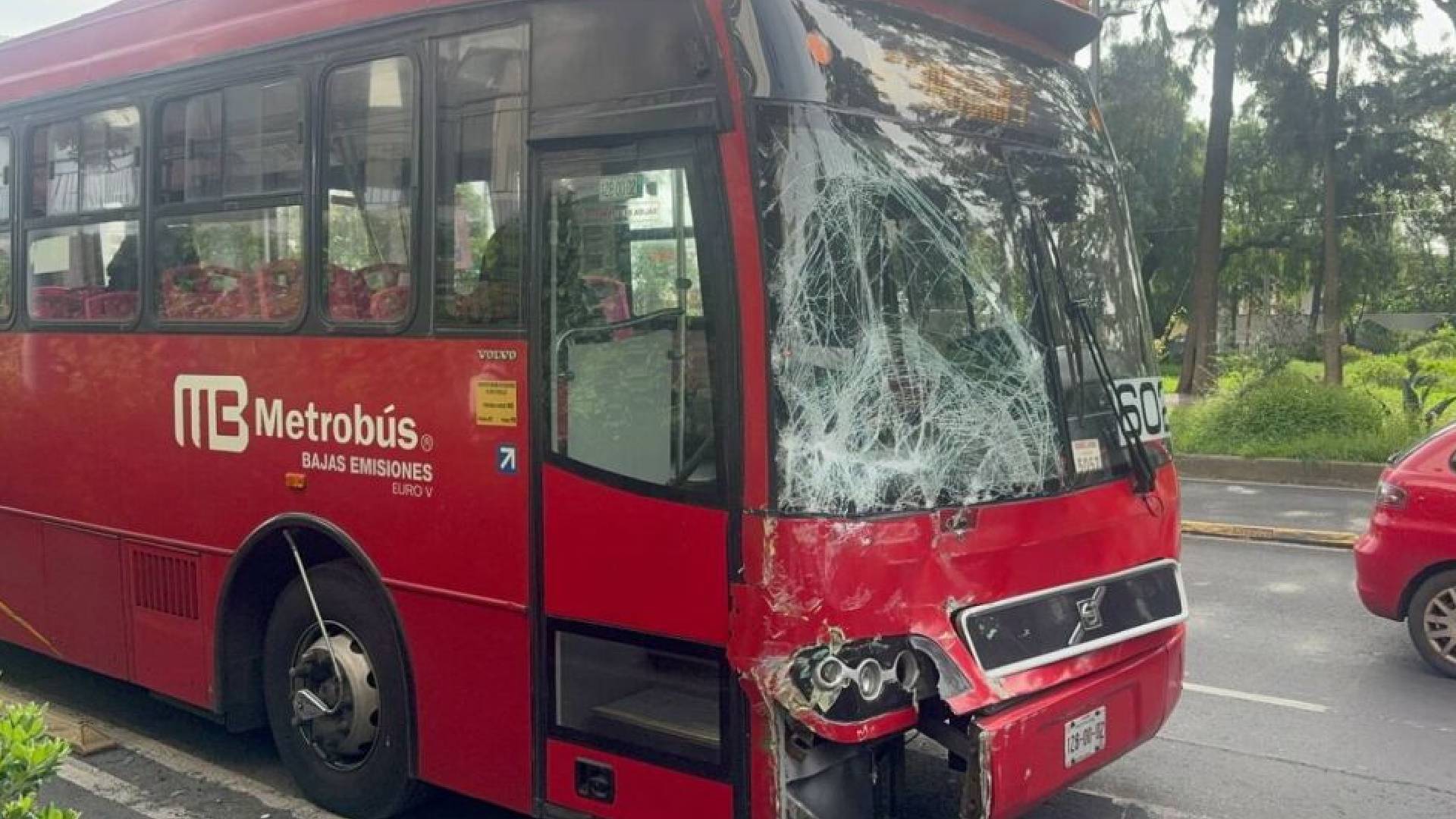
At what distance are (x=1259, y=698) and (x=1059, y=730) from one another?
339cm

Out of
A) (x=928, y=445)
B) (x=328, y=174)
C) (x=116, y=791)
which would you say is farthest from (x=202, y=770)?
(x=928, y=445)

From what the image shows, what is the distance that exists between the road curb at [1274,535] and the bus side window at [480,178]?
9.07 metres

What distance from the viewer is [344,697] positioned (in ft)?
17.1

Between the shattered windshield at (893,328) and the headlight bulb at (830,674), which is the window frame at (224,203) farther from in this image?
the headlight bulb at (830,674)

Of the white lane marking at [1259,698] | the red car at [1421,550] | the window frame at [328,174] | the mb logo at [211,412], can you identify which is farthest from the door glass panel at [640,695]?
the red car at [1421,550]

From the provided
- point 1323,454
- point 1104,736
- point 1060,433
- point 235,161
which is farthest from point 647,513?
point 1323,454

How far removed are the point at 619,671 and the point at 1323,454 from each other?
14.3 metres

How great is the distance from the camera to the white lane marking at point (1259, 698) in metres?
6.79

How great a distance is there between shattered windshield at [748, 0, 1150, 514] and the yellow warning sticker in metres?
1.09

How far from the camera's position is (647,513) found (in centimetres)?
407

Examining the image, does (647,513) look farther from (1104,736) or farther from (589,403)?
(1104,736)

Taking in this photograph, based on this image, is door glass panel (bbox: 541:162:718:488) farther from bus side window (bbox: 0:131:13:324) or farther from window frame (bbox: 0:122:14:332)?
bus side window (bbox: 0:131:13:324)

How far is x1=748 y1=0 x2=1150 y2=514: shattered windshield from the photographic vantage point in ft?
12.6

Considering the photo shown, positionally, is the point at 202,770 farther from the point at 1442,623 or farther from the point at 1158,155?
the point at 1158,155
